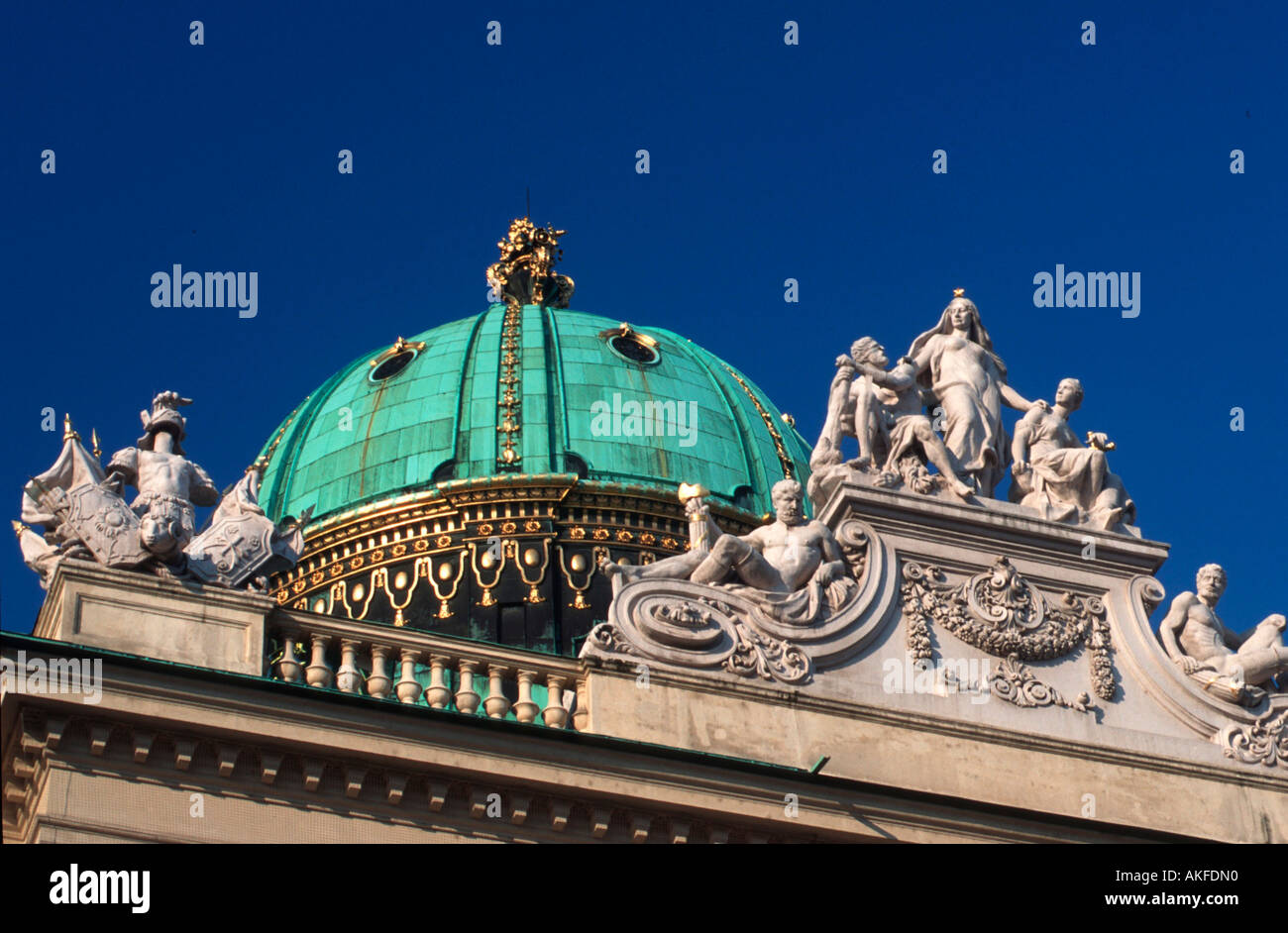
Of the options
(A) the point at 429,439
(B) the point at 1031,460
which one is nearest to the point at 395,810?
(B) the point at 1031,460

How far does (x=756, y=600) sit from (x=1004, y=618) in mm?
2319

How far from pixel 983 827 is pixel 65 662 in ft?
24.9

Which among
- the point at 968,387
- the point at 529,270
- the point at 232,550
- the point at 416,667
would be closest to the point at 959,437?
the point at 968,387

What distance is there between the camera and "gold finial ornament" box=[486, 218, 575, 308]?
40.5m

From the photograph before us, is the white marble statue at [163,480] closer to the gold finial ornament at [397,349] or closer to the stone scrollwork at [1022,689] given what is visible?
the stone scrollwork at [1022,689]

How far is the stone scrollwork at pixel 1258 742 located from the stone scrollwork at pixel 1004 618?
3.68 feet

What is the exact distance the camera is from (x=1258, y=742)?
2698 cm

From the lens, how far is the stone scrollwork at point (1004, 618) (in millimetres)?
26672

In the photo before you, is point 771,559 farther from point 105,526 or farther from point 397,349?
point 397,349

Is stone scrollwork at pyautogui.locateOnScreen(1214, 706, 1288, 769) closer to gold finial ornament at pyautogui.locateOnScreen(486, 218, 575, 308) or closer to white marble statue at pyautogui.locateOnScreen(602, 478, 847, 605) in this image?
white marble statue at pyautogui.locateOnScreen(602, 478, 847, 605)

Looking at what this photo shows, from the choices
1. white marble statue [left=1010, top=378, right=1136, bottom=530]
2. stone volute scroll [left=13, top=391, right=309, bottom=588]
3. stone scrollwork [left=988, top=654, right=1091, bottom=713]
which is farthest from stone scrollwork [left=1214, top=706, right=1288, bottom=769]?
stone volute scroll [left=13, top=391, right=309, bottom=588]

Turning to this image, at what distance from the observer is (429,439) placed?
3641 cm

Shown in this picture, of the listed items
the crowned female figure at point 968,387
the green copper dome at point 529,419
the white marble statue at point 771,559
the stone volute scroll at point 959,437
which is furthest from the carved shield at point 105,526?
the green copper dome at point 529,419
